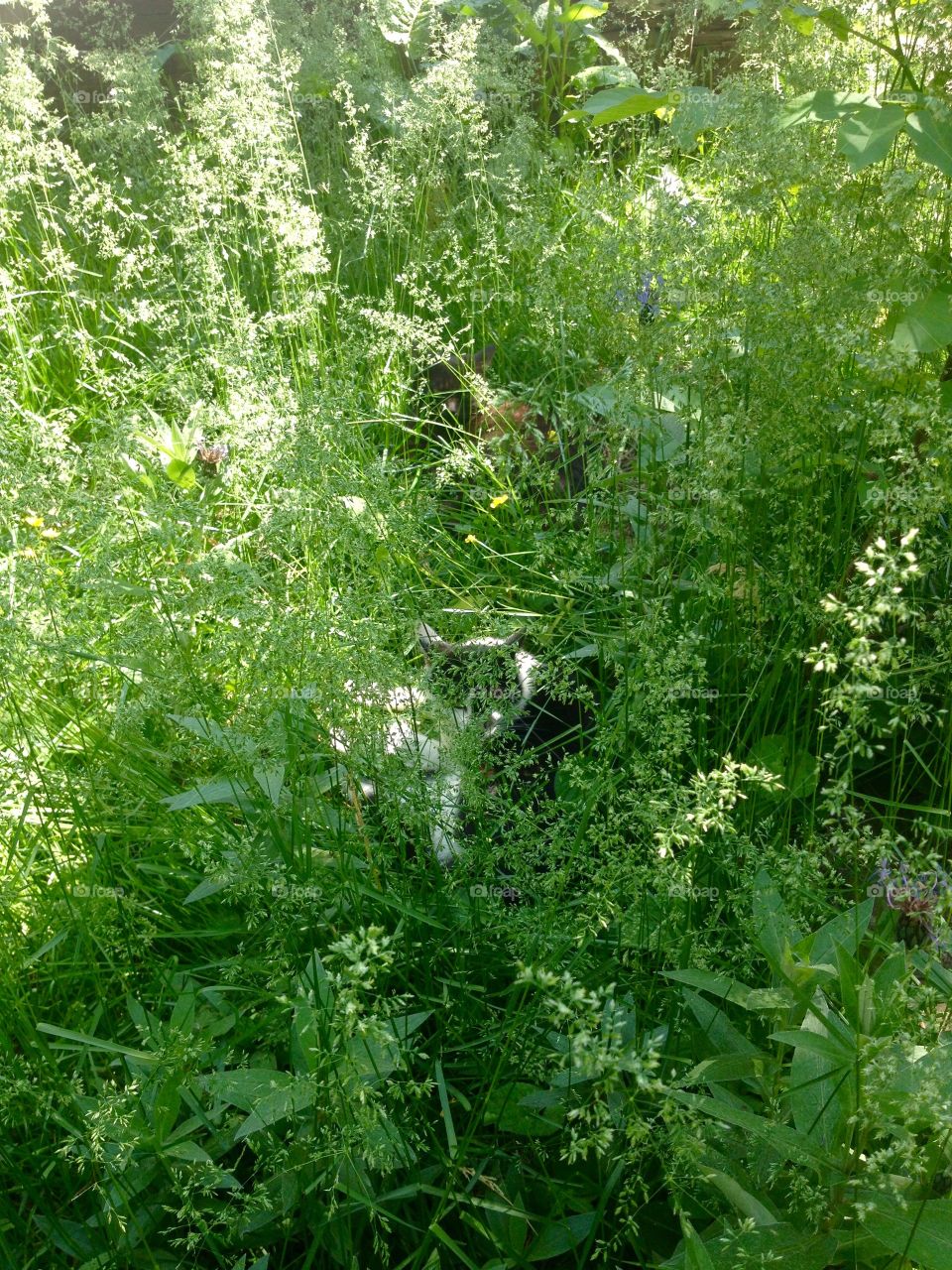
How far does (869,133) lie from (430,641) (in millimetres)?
1114

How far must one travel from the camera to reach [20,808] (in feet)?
7.11

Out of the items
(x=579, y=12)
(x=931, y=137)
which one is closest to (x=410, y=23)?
(x=579, y=12)

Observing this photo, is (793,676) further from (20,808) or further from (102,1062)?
(20,808)

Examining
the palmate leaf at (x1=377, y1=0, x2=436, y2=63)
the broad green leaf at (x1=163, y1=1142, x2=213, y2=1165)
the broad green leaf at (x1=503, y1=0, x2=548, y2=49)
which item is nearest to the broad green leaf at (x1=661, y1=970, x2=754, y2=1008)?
the broad green leaf at (x1=163, y1=1142, x2=213, y2=1165)

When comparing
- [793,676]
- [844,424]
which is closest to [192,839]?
[793,676]

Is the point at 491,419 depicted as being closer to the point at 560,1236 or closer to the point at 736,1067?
the point at 736,1067

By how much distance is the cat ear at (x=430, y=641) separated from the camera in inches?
81.9

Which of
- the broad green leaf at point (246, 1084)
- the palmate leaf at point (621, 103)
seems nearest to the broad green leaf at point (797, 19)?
the palmate leaf at point (621, 103)

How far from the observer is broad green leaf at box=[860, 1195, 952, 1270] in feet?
3.56

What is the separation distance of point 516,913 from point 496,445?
155 centimetres

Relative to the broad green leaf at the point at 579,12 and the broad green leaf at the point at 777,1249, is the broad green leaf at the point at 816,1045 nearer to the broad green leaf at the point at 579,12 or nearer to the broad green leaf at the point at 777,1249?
the broad green leaf at the point at 777,1249

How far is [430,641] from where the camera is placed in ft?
6.77

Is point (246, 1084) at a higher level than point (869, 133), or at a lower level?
lower

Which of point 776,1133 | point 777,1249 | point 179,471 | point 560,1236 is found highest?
point 179,471
